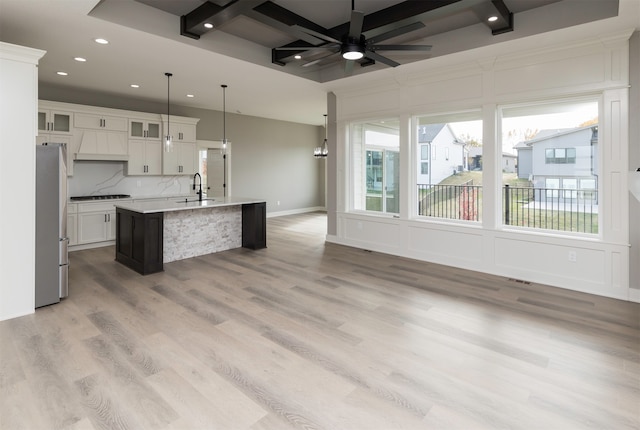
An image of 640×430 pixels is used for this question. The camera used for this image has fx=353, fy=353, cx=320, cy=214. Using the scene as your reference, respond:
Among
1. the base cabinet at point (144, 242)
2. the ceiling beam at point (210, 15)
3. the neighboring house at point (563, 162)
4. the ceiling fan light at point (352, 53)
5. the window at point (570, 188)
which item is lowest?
the base cabinet at point (144, 242)

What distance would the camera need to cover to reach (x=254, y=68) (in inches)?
205

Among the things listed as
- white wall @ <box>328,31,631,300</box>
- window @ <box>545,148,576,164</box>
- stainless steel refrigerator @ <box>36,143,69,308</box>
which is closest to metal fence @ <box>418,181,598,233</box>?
white wall @ <box>328,31,631,300</box>

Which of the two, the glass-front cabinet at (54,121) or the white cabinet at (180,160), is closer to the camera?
the glass-front cabinet at (54,121)

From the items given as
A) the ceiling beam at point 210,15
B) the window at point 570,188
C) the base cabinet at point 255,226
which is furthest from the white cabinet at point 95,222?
the window at point 570,188

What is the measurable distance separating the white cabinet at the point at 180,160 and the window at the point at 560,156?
665 cm

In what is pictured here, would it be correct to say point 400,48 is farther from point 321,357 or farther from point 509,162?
point 321,357

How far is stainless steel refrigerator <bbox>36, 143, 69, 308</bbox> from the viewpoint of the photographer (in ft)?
11.4

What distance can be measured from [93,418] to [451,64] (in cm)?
532

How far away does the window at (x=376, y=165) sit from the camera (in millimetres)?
6078

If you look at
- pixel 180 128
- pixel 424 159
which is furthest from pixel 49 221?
pixel 424 159

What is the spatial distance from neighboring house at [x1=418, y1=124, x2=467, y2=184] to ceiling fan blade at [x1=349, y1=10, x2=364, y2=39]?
2.67 metres

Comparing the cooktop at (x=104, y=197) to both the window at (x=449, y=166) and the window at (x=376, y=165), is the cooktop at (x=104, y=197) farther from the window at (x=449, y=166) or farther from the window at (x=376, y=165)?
the window at (x=449, y=166)

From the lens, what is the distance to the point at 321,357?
2.62 m

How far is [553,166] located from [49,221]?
577cm
